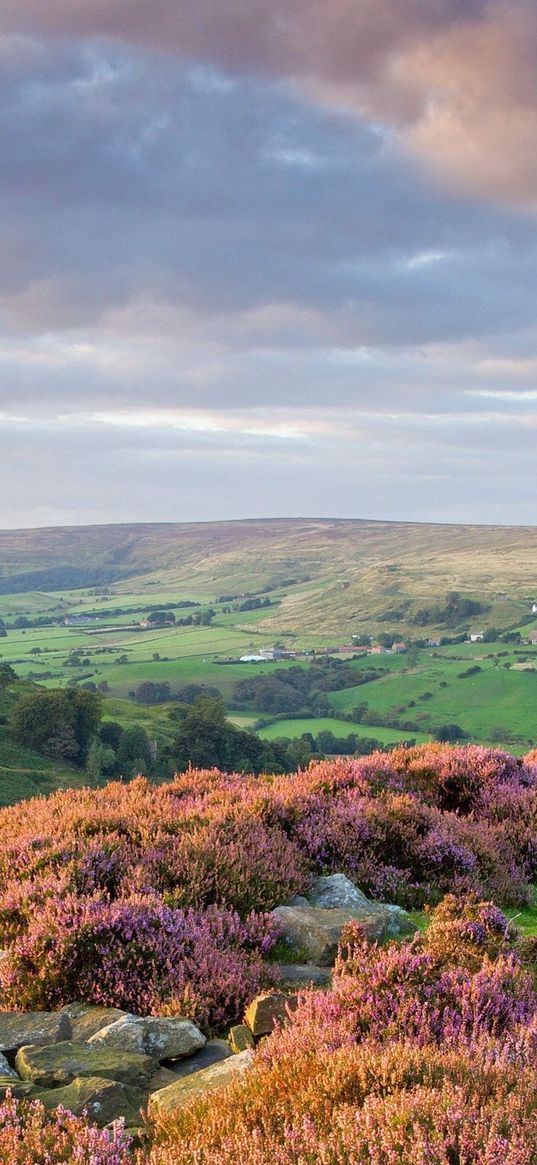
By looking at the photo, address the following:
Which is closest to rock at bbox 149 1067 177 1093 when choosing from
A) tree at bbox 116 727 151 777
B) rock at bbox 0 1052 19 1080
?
rock at bbox 0 1052 19 1080

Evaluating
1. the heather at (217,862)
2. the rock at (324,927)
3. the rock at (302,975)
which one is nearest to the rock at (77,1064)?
the heather at (217,862)

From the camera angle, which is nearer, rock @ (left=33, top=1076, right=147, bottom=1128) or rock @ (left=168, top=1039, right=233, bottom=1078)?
rock @ (left=33, top=1076, right=147, bottom=1128)

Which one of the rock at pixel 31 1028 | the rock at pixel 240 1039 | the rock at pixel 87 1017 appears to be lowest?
the rock at pixel 87 1017

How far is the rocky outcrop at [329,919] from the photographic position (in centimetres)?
776

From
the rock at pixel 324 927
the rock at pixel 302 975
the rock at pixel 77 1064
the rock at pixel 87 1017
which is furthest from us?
the rock at pixel 324 927

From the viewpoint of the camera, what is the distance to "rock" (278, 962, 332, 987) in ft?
23.2

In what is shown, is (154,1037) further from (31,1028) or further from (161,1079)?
(31,1028)

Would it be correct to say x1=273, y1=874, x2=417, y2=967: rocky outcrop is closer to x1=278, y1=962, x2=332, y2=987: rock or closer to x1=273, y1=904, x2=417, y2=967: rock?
x1=273, y1=904, x2=417, y2=967: rock

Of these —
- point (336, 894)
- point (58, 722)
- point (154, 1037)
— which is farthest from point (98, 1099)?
point (58, 722)

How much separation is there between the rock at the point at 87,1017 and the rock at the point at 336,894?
3.06m

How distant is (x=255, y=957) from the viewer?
737cm

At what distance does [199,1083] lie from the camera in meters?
5.09

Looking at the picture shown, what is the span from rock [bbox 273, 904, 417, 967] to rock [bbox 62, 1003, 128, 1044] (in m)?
1.94

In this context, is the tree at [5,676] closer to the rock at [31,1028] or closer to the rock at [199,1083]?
the rock at [31,1028]
